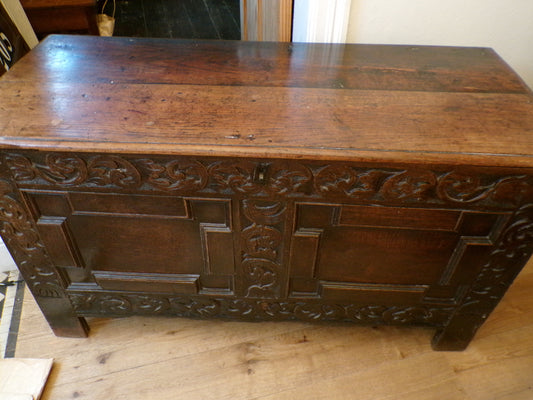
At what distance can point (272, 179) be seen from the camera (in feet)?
2.75

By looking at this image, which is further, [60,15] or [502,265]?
[60,15]

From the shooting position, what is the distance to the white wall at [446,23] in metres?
1.14

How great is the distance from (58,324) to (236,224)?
76 cm

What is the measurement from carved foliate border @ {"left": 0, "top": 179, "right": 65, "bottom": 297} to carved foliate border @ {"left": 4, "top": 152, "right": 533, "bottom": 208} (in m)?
0.09

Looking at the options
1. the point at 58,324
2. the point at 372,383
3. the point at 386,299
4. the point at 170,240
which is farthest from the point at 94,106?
the point at 372,383

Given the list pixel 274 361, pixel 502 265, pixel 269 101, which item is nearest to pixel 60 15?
pixel 269 101

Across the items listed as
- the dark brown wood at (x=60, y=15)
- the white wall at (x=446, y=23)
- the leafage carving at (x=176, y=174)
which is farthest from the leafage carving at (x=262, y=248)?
the dark brown wood at (x=60, y=15)

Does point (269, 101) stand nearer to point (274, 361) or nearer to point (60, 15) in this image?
point (274, 361)

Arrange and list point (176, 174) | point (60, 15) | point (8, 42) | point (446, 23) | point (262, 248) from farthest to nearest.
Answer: point (60, 15), point (8, 42), point (446, 23), point (262, 248), point (176, 174)

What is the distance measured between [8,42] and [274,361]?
4.56 ft

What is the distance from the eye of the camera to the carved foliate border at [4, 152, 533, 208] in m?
0.81

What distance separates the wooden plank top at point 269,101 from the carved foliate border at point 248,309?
547mm

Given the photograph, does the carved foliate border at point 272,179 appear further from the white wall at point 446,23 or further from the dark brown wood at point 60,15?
the dark brown wood at point 60,15

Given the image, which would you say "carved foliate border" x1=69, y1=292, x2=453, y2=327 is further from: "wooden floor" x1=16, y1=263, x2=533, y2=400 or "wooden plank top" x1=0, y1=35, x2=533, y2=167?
"wooden plank top" x1=0, y1=35, x2=533, y2=167
